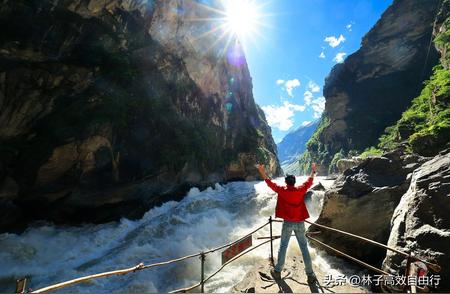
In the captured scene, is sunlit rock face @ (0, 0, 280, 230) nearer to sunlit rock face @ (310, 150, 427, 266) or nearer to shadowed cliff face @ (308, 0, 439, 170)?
sunlit rock face @ (310, 150, 427, 266)

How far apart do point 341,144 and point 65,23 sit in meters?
73.9

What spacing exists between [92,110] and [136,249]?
398 inches

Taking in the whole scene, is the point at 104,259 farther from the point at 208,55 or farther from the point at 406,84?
the point at 406,84

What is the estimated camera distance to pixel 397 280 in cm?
571

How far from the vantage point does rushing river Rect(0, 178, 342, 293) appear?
34.8ft

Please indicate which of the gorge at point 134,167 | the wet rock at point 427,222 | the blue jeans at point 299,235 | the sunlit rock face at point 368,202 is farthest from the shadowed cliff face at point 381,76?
the blue jeans at point 299,235

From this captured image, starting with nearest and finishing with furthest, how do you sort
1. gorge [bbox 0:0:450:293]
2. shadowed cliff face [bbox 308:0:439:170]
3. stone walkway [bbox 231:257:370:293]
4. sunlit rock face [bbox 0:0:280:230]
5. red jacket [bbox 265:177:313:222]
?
red jacket [bbox 265:177:313:222] → stone walkway [bbox 231:257:370:293] → gorge [bbox 0:0:450:293] → sunlit rock face [bbox 0:0:280:230] → shadowed cliff face [bbox 308:0:439:170]

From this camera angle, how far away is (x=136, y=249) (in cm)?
1412

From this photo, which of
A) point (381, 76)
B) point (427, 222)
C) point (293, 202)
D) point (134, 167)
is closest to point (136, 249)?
point (134, 167)

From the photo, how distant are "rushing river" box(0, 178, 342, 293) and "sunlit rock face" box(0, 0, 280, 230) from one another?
2.25 metres

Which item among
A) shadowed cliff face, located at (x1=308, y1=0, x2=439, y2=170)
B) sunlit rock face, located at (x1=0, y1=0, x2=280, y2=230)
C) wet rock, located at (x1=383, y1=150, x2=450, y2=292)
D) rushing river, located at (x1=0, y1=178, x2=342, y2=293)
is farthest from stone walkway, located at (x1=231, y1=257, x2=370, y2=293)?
shadowed cliff face, located at (x1=308, y1=0, x2=439, y2=170)

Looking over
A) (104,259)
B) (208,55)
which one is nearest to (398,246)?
(104,259)

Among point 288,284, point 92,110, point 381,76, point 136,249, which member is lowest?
point 136,249

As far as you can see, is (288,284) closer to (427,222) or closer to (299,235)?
(299,235)
